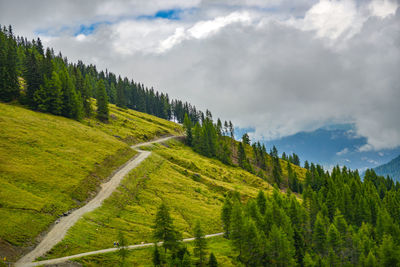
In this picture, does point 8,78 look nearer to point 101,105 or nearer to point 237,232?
point 101,105

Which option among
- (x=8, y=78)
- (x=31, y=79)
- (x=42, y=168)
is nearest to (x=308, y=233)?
(x=42, y=168)

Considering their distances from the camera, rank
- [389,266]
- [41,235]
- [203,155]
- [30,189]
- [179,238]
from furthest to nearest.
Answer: [203,155] → [389,266] → [30,189] → [179,238] → [41,235]

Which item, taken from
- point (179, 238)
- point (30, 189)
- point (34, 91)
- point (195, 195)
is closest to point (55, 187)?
point (30, 189)

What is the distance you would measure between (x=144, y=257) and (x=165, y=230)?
617cm

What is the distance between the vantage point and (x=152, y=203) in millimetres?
62375

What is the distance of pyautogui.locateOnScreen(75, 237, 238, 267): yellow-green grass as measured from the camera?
3697 cm

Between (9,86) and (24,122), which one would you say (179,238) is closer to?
(24,122)

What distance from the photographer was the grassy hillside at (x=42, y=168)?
38844mm

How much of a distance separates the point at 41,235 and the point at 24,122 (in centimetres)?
4778

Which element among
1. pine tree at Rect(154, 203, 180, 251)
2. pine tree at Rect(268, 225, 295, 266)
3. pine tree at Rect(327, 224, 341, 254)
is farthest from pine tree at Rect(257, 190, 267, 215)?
pine tree at Rect(154, 203, 180, 251)

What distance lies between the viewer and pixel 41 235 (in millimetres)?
38500

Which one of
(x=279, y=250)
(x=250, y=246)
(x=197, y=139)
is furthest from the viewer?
(x=197, y=139)

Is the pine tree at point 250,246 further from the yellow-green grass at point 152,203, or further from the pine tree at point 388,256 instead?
the pine tree at point 388,256

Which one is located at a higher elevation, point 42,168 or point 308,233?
point 42,168
